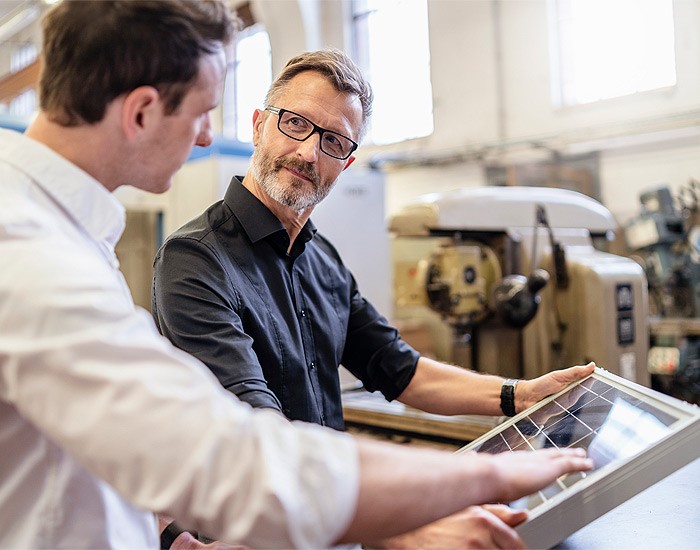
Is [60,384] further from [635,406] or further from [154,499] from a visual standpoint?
[635,406]

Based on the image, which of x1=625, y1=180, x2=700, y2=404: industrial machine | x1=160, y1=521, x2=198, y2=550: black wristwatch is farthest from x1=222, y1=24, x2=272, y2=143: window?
x1=160, y1=521, x2=198, y2=550: black wristwatch

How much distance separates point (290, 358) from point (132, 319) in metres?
0.76

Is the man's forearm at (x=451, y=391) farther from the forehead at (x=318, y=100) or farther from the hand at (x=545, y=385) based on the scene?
the forehead at (x=318, y=100)

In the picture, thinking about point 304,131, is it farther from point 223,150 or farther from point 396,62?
point 396,62

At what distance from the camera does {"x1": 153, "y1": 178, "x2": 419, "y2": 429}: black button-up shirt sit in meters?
1.21

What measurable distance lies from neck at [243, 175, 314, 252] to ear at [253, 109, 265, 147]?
0.33 ft

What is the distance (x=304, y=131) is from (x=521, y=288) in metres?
1.04

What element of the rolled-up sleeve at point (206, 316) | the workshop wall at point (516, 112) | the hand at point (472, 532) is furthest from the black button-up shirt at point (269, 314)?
the workshop wall at point (516, 112)

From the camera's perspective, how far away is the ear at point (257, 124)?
1.60 metres

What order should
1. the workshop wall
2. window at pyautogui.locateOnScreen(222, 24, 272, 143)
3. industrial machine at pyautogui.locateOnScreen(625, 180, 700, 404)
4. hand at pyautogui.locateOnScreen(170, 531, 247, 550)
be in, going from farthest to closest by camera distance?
window at pyautogui.locateOnScreen(222, 24, 272, 143) < the workshop wall < industrial machine at pyautogui.locateOnScreen(625, 180, 700, 404) < hand at pyautogui.locateOnScreen(170, 531, 247, 550)

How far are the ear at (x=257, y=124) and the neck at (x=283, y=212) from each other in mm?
100

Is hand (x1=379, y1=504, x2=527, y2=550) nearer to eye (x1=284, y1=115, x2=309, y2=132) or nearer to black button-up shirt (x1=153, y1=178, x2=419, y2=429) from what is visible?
black button-up shirt (x1=153, y1=178, x2=419, y2=429)

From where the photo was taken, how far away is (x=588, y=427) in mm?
1034

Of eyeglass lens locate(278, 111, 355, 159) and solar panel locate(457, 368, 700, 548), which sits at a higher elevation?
eyeglass lens locate(278, 111, 355, 159)
